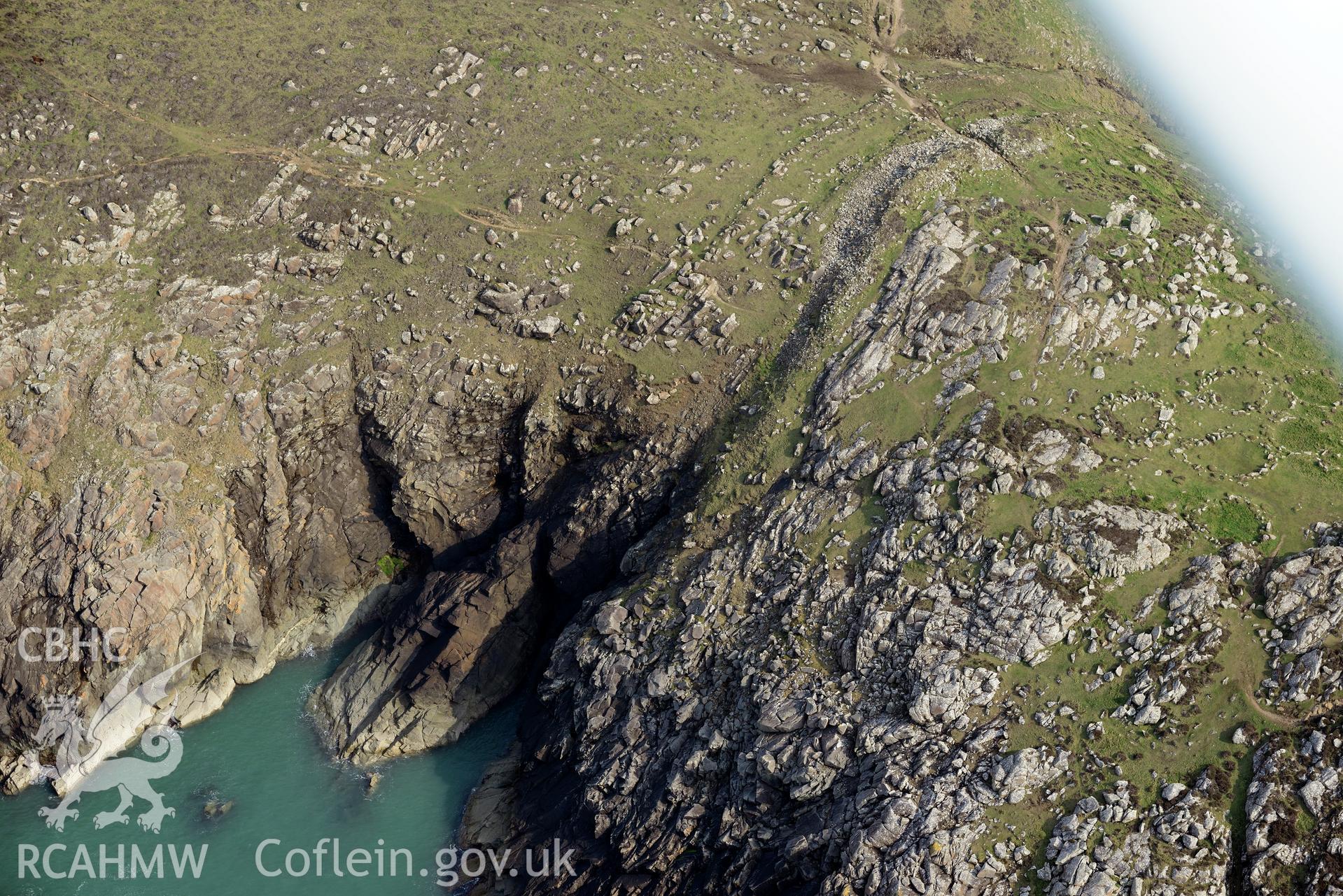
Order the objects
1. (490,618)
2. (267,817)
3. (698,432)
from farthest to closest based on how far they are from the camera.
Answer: (698,432) → (490,618) → (267,817)

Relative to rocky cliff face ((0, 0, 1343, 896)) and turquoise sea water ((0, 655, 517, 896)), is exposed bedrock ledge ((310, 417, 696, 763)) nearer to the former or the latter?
rocky cliff face ((0, 0, 1343, 896))

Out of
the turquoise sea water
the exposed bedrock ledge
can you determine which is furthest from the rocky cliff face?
the turquoise sea water

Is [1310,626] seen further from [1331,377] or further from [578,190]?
[578,190]

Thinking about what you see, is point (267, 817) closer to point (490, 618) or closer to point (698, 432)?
point (490, 618)

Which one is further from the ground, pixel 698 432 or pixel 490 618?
pixel 698 432

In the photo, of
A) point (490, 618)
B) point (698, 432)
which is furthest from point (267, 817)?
point (698, 432)

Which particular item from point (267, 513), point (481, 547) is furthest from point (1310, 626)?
point (267, 513)

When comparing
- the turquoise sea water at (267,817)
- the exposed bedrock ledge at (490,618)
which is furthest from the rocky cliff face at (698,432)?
the turquoise sea water at (267,817)
